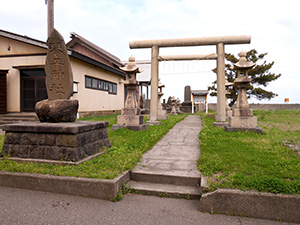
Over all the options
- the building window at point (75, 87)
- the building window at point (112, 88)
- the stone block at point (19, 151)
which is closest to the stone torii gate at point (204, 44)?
the building window at point (75, 87)

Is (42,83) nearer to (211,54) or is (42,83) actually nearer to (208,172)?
(211,54)

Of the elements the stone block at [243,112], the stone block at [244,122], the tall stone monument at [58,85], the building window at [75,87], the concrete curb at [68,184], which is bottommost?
the concrete curb at [68,184]

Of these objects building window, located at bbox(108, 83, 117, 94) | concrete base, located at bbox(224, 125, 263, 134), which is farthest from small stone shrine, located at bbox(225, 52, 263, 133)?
building window, located at bbox(108, 83, 117, 94)

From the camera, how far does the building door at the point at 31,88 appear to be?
11.8 meters

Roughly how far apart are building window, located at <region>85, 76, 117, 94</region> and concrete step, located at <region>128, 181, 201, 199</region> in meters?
11.4

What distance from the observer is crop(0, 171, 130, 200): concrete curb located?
294 centimetres

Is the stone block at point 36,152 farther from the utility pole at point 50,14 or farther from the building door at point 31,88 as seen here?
the utility pole at point 50,14

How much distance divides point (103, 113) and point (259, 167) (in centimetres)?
1367

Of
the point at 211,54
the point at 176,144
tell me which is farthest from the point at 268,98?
the point at 176,144

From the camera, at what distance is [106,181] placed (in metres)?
2.95

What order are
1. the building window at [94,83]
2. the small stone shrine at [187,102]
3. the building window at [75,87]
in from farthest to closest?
the small stone shrine at [187,102], the building window at [94,83], the building window at [75,87]

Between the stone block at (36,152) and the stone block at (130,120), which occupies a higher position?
the stone block at (130,120)

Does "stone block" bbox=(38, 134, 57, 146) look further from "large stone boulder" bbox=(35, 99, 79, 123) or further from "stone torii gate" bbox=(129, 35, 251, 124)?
"stone torii gate" bbox=(129, 35, 251, 124)

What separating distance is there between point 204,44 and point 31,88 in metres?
10.1
